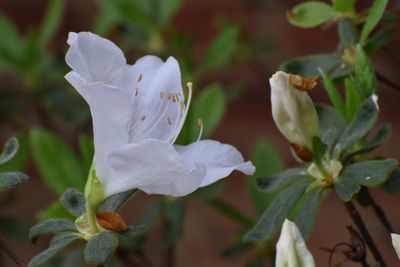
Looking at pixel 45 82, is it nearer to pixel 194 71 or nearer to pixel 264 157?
pixel 194 71

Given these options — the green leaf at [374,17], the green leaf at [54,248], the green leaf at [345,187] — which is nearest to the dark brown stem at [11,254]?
the green leaf at [54,248]

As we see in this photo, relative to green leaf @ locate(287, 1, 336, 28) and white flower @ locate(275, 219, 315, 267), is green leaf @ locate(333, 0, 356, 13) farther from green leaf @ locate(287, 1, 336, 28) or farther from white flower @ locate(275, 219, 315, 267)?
white flower @ locate(275, 219, 315, 267)

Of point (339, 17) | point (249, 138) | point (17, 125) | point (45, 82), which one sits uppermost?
point (339, 17)

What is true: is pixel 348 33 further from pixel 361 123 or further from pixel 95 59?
pixel 95 59

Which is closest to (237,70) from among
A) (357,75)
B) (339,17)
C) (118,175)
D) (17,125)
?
(17,125)

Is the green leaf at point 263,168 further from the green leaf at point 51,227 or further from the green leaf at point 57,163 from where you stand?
the green leaf at point 51,227

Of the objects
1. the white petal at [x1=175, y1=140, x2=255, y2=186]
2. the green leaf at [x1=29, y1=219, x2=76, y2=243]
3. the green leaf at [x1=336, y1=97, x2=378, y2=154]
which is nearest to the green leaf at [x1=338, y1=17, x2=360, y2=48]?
the green leaf at [x1=336, y1=97, x2=378, y2=154]
